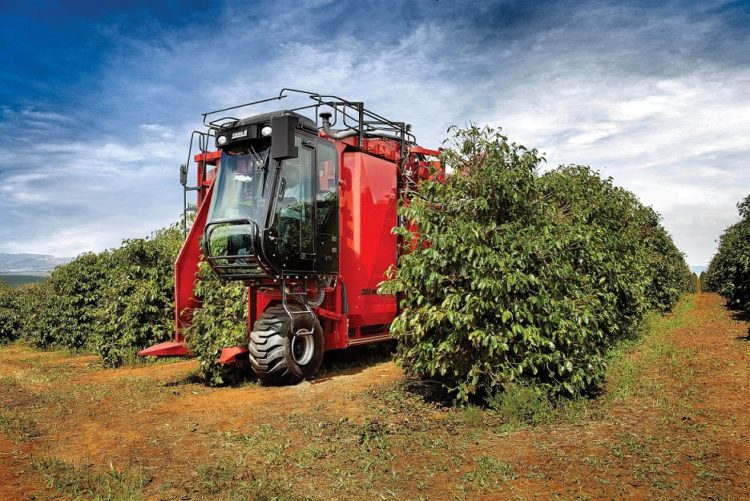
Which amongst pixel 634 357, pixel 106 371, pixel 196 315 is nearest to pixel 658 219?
pixel 634 357

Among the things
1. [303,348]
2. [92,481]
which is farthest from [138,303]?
[92,481]

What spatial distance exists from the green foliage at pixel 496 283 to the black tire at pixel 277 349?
5.71 feet

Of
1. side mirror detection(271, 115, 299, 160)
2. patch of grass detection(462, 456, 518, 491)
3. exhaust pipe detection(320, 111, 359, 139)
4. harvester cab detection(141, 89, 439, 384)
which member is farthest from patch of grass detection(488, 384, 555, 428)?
exhaust pipe detection(320, 111, 359, 139)

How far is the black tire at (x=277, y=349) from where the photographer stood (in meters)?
8.19

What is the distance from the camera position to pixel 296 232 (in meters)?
8.43

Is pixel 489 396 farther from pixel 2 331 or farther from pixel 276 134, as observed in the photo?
pixel 2 331

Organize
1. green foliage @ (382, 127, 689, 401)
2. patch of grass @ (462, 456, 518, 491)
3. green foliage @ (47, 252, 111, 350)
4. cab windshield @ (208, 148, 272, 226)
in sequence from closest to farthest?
patch of grass @ (462, 456, 518, 491)
green foliage @ (382, 127, 689, 401)
cab windshield @ (208, 148, 272, 226)
green foliage @ (47, 252, 111, 350)

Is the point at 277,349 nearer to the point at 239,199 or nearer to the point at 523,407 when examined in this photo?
the point at 239,199

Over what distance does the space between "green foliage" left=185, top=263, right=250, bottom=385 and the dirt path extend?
0.46 meters

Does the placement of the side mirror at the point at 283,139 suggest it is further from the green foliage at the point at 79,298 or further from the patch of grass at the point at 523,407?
the green foliage at the point at 79,298

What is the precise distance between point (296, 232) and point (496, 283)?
3.38 meters

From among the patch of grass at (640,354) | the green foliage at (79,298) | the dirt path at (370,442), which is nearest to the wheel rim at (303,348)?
the dirt path at (370,442)

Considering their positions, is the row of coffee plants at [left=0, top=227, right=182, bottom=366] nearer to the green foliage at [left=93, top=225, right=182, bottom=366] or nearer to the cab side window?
the green foliage at [left=93, top=225, right=182, bottom=366]

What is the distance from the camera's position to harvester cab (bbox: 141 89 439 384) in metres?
8.09
